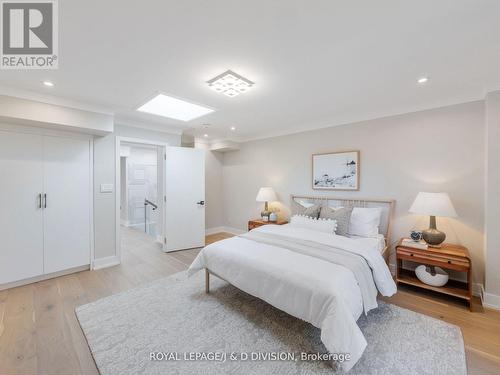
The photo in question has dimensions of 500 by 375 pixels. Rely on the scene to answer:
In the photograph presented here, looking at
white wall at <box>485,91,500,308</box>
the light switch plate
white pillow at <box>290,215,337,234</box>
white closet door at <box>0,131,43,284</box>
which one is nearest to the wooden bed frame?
white pillow at <box>290,215,337,234</box>

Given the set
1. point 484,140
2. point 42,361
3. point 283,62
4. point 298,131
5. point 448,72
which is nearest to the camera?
point 42,361

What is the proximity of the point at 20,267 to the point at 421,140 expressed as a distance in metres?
5.70

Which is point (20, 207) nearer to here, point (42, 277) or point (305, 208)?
point (42, 277)

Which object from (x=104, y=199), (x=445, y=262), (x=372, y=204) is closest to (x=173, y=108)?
(x=104, y=199)

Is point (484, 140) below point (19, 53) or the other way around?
below

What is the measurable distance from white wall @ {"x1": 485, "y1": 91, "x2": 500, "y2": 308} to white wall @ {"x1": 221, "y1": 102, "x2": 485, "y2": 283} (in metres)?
0.18

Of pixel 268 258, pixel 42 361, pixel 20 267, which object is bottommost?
pixel 42 361

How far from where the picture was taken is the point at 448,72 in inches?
84.4

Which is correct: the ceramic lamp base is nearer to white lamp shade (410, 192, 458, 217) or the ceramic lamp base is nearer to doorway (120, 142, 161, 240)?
white lamp shade (410, 192, 458, 217)

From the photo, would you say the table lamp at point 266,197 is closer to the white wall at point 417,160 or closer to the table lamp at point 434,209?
the white wall at point 417,160

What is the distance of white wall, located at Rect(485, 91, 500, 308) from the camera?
2.36 m

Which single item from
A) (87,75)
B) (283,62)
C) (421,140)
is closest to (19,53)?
(87,75)

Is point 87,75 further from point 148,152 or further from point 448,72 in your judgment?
point 148,152

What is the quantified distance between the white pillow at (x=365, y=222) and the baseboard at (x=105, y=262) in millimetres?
3839
